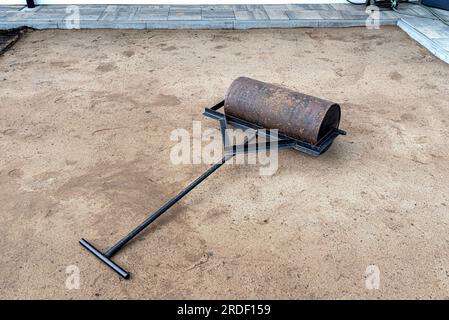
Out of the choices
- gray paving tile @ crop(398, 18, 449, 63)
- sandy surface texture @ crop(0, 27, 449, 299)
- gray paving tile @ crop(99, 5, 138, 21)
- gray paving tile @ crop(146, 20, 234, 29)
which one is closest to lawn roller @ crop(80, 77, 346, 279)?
sandy surface texture @ crop(0, 27, 449, 299)

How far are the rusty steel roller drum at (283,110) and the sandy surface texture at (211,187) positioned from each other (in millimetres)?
401

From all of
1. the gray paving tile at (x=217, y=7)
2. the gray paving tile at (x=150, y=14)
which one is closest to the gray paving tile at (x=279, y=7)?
the gray paving tile at (x=217, y=7)

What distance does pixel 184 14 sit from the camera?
8000 millimetres

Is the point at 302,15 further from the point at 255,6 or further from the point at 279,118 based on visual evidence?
the point at 279,118

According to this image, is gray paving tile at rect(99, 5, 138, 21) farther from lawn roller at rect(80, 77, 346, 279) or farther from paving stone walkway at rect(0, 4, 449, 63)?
lawn roller at rect(80, 77, 346, 279)

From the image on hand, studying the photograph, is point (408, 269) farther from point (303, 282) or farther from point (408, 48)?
point (408, 48)

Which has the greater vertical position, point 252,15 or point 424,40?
point 252,15

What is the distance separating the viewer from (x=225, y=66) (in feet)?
20.6

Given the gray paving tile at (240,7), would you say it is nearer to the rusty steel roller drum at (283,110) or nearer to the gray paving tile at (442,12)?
the gray paving tile at (442,12)

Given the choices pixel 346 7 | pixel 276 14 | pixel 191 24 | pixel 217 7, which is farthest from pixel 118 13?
pixel 346 7

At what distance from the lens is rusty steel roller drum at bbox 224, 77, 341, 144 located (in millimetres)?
3852

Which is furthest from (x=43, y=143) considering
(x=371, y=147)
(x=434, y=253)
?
(x=434, y=253)

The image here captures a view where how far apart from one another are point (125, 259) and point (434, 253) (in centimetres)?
246

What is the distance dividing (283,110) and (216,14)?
479 cm
